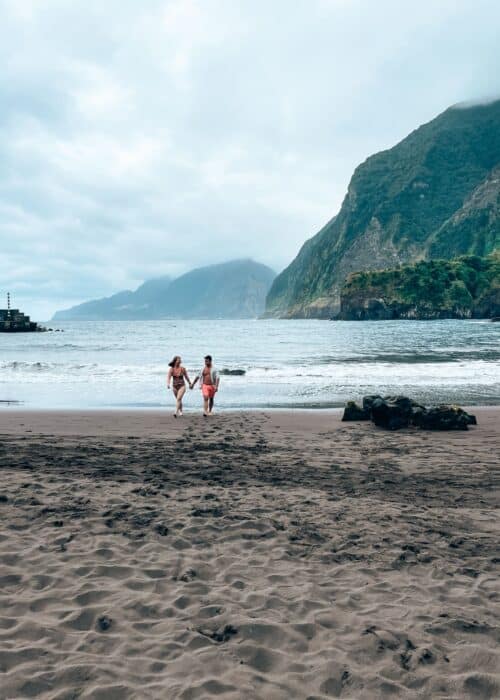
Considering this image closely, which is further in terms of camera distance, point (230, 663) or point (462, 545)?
point (462, 545)

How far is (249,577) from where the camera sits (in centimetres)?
493

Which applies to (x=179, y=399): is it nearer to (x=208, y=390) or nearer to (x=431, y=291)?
(x=208, y=390)

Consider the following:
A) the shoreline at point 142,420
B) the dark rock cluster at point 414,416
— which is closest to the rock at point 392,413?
the dark rock cluster at point 414,416

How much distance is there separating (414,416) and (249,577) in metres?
9.10

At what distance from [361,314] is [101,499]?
169829 mm

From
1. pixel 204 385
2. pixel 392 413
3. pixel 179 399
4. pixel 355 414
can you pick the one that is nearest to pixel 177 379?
pixel 179 399

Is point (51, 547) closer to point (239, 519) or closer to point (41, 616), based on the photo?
point (41, 616)

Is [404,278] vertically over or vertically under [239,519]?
over

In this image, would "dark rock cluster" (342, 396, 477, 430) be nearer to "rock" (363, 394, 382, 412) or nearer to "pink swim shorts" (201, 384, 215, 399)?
"rock" (363, 394, 382, 412)

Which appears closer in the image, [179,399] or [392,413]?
[392,413]

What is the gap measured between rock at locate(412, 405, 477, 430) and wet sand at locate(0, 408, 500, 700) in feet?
9.17

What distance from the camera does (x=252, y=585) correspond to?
4770mm

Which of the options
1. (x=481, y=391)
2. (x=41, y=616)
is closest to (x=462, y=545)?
(x=41, y=616)

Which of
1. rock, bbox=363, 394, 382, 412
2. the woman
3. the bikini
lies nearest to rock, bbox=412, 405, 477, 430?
rock, bbox=363, 394, 382, 412
